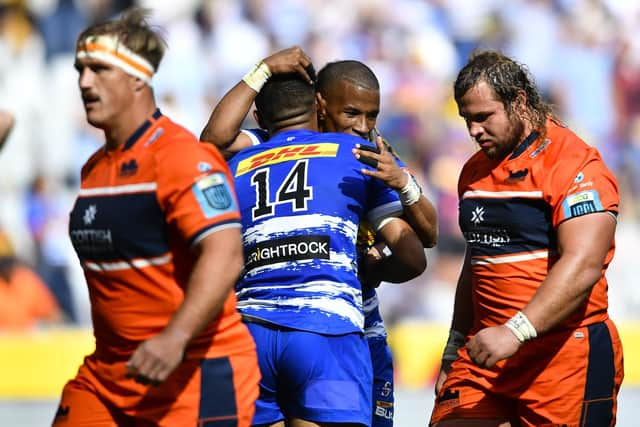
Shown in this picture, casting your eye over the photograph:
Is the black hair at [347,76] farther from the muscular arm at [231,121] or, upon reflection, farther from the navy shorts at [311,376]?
the navy shorts at [311,376]

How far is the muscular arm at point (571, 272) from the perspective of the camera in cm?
500

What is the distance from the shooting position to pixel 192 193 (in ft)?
13.9

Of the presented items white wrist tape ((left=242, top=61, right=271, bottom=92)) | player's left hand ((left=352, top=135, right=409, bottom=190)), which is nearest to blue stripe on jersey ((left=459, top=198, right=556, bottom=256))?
player's left hand ((left=352, top=135, right=409, bottom=190))

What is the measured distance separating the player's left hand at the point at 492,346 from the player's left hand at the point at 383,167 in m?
0.82

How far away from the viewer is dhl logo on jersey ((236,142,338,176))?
532 centimetres

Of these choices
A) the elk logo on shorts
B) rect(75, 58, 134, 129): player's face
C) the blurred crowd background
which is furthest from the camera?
the blurred crowd background

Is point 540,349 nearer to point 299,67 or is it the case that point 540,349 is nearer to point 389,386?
point 389,386

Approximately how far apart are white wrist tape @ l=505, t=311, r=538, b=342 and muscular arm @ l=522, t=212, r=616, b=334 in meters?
0.02

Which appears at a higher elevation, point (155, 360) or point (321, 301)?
point (321, 301)

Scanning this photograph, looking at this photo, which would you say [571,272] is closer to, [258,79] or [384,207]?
[384,207]

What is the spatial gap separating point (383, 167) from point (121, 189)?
1.35m

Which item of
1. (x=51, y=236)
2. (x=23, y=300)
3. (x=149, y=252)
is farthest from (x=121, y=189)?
(x=51, y=236)

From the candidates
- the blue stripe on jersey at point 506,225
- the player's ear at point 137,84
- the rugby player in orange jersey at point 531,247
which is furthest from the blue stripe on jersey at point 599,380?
the player's ear at point 137,84

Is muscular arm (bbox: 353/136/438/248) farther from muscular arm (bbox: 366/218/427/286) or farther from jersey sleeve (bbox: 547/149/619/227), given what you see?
jersey sleeve (bbox: 547/149/619/227)
